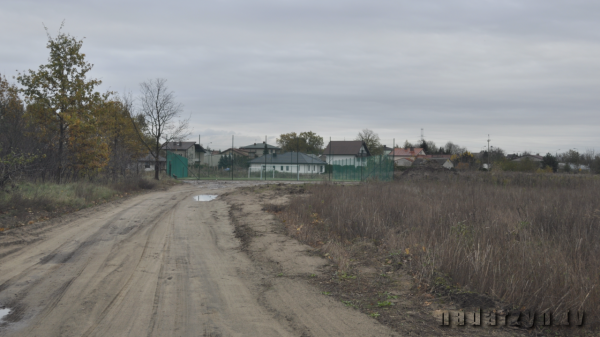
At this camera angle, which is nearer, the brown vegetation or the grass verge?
the brown vegetation

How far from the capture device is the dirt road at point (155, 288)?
4.80 meters

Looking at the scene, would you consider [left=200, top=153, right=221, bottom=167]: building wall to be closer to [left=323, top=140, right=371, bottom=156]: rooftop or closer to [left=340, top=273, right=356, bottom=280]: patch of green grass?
[left=323, top=140, right=371, bottom=156]: rooftop

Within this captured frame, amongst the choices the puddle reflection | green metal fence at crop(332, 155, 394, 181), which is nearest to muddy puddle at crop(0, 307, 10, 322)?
the puddle reflection

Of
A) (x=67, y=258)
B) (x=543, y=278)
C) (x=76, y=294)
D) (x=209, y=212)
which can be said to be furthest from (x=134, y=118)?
(x=543, y=278)

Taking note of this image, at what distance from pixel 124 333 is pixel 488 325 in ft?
13.2

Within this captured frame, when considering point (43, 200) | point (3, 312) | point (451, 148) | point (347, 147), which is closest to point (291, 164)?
point (347, 147)

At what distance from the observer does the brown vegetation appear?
5316 mm

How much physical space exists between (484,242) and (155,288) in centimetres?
545

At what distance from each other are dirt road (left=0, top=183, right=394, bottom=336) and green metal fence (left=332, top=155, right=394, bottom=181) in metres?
26.7

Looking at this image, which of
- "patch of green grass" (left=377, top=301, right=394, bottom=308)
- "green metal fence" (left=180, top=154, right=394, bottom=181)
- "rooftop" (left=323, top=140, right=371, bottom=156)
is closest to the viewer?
"patch of green grass" (left=377, top=301, right=394, bottom=308)

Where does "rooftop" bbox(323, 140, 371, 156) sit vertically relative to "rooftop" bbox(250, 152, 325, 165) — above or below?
above

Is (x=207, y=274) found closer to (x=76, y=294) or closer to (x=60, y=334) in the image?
(x=76, y=294)

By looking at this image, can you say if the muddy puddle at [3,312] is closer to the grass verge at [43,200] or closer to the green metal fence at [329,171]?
the grass verge at [43,200]

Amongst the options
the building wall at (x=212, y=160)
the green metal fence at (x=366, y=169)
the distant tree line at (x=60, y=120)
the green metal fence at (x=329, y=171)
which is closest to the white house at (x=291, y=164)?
the building wall at (x=212, y=160)
